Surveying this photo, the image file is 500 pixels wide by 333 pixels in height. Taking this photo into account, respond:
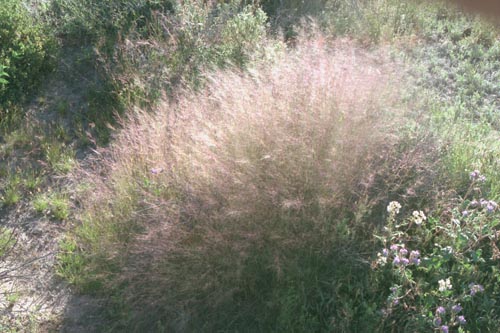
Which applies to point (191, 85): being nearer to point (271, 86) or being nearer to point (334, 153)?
point (271, 86)

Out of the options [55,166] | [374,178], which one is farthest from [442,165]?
[55,166]

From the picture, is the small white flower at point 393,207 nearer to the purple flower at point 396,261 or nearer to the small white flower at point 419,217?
the small white flower at point 419,217

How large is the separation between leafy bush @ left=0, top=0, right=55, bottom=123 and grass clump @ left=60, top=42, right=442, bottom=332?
2691mm

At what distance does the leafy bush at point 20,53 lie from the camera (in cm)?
Result: 557

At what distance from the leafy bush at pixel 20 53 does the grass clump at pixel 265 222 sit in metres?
2.69

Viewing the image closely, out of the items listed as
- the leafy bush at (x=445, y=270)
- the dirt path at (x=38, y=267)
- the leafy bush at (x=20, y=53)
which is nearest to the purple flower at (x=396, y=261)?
the leafy bush at (x=445, y=270)

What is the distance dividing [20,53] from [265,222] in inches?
147

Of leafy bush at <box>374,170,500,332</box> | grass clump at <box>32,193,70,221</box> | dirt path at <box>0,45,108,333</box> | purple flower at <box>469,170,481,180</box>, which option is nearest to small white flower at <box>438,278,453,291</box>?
leafy bush at <box>374,170,500,332</box>

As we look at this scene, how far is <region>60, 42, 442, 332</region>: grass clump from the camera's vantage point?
3.31 metres

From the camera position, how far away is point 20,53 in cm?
569

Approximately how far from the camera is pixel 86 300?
3660 mm

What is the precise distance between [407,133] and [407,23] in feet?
11.1

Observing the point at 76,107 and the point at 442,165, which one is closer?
the point at 442,165

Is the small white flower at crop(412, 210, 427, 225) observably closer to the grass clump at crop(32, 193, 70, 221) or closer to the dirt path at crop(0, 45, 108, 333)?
the dirt path at crop(0, 45, 108, 333)
